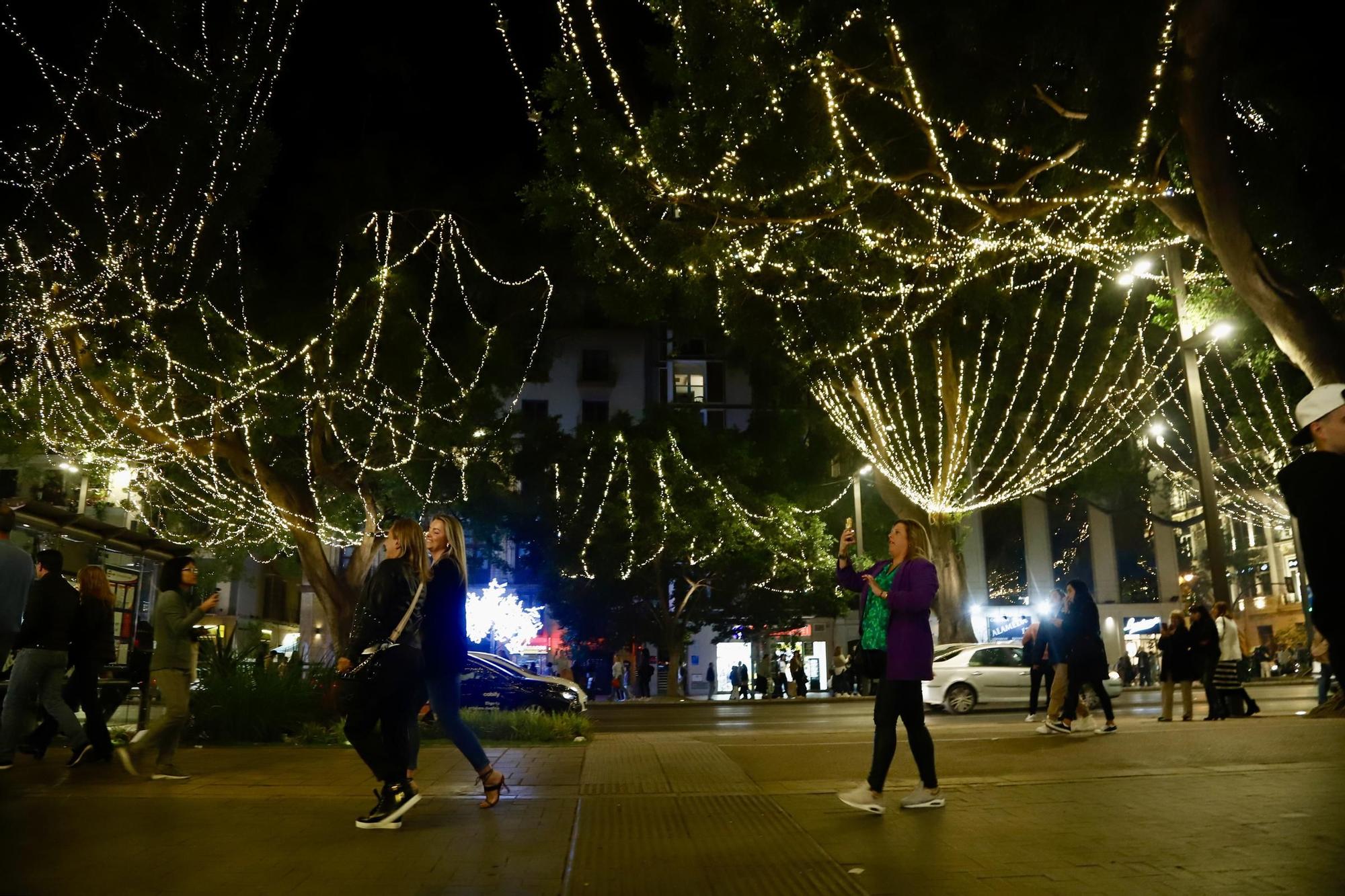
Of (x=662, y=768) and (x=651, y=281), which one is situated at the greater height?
(x=651, y=281)

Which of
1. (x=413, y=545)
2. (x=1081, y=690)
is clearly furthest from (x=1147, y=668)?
(x=413, y=545)

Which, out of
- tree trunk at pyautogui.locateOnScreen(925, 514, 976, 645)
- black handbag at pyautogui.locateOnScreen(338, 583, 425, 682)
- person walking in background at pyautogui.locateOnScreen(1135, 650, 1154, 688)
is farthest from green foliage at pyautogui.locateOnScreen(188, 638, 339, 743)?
person walking in background at pyautogui.locateOnScreen(1135, 650, 1154, 688)

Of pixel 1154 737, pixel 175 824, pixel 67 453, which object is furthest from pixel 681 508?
pixel 175 824

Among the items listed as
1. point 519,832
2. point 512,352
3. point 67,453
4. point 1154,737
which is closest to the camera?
point 519,832

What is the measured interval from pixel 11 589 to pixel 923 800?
19.4ft

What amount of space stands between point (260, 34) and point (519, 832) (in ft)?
60.8

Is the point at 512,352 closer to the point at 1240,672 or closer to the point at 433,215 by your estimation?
the point at 433,215

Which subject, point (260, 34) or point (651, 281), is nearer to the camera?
point (651, 281)

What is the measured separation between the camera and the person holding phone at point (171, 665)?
7.30 meters

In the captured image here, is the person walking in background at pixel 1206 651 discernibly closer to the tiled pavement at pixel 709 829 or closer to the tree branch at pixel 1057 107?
the tiled pavement at pixel 709 829

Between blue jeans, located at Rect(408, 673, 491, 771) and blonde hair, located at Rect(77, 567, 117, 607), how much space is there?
150 inches

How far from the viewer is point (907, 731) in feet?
18.9

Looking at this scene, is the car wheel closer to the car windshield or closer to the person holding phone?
the car windshield

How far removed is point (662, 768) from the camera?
26.1 ft
